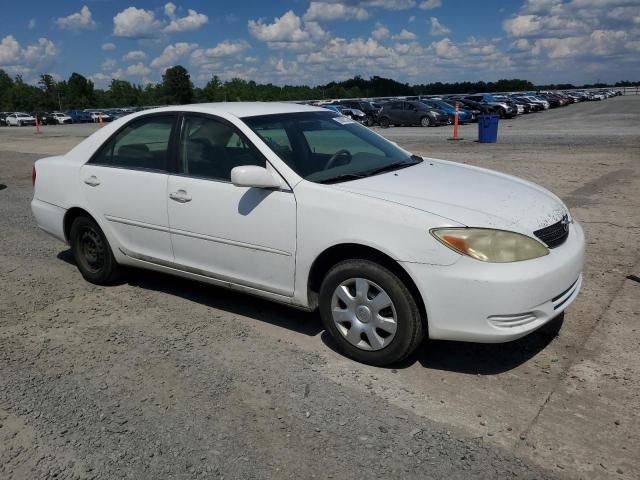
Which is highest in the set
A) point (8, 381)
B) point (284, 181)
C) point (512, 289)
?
point (284, 181)

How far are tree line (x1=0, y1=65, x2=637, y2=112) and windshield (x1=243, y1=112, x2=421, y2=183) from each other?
84647mm

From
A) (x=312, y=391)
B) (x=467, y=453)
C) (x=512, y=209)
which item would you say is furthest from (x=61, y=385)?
(x=512, y=209)

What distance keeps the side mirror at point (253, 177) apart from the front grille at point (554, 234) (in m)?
1.65

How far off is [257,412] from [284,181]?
146 centimetres

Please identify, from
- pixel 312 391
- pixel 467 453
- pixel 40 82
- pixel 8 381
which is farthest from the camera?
pixel 40 82

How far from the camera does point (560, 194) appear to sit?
9070 millimetres

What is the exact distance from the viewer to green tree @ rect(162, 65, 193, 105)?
303 feet

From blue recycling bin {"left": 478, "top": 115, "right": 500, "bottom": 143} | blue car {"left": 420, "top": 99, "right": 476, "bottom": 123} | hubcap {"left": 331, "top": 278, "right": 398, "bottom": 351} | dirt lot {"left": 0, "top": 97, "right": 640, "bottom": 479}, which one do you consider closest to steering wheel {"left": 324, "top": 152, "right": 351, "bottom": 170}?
hubcap {"left": 331, "top": 278, "right": 398, "bottom": 351}

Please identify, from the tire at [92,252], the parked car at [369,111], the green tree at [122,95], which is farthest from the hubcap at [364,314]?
the green tree at [122,95]

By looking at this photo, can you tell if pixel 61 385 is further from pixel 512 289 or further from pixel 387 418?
pixel 512 289

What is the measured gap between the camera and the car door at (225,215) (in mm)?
3791

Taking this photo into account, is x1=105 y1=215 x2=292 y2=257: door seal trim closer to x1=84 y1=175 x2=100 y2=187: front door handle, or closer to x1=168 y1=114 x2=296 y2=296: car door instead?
x1=168 y1=114 x2=296 y2=296: car door

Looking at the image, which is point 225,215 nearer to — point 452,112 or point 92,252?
point 92,252

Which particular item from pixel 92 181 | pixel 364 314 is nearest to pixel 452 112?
pixel 92 181
